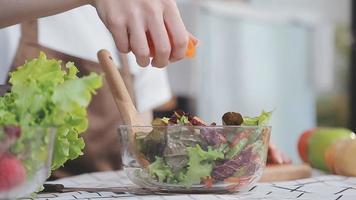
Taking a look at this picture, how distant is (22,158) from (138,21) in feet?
0.69

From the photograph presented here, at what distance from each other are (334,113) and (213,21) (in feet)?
4.04

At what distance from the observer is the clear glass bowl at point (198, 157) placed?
2.21 feet

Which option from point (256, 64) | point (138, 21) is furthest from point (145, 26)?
point (256, 64)

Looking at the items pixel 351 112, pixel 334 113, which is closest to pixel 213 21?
pixel 351 112

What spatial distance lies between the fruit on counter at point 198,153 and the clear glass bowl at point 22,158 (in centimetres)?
15

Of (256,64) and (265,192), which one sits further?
(256,64)

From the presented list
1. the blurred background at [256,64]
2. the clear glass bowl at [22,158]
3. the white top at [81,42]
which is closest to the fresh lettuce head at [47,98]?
the clear glass bowl at [22,158]

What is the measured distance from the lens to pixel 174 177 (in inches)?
26.8

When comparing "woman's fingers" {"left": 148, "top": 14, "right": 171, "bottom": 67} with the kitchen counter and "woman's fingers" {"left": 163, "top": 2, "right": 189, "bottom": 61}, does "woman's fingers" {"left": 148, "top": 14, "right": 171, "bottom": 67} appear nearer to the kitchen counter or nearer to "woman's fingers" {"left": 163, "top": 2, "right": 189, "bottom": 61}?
"woman's fingers" {"left": 163, "top": 2, "right": 189, "bottom": 61}

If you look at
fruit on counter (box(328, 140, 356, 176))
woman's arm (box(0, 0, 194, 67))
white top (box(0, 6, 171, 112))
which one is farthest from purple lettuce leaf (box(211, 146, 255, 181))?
white top (box(0, 6, 171, 112))

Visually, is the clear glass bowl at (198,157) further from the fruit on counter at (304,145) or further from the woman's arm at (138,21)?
the fruit on counter at (304,145)

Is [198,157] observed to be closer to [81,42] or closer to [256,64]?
[81,42]

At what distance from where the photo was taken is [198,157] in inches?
26.1

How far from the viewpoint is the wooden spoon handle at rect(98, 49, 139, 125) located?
2.64 ft
